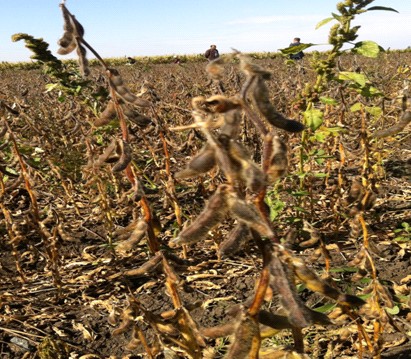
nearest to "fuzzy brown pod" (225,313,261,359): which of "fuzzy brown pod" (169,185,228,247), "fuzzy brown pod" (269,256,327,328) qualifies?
"fuzzy brown pod" (269,256,327,328)

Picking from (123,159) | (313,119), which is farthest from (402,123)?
(123,159)

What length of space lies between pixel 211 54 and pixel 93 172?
14.8m

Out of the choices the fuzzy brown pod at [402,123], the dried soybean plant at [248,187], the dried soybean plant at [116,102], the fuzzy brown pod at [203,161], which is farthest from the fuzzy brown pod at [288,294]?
the fuzzy brown pod at [402,123]

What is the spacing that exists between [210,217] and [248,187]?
110 mm

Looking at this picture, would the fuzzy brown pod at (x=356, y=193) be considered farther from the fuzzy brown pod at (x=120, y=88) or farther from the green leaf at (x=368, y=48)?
the fuzzy brown pod at (x=120, y=88)

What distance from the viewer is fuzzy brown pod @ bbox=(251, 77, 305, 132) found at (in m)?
0.97

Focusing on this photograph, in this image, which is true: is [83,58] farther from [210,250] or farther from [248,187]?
[210,250]

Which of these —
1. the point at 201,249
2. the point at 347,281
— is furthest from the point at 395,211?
the point at 201,249

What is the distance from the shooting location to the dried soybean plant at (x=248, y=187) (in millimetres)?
925

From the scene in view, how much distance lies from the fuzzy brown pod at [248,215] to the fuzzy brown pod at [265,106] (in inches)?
8.2

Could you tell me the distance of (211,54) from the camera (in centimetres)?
1727

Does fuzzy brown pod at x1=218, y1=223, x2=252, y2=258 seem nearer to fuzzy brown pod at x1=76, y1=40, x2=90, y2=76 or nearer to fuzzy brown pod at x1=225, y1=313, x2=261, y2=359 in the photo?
fuzzy brown pod at x1=225, y1=313, x2=261, y2=359

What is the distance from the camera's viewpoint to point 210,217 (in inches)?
38.7

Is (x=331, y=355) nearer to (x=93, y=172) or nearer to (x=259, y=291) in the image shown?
(x=259, y=291)
